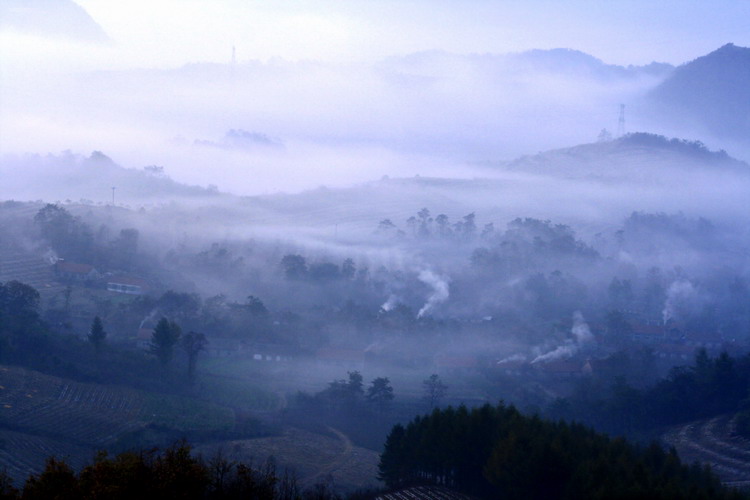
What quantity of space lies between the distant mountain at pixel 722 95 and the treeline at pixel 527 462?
8160cm

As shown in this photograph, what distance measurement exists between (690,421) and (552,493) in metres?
10.4

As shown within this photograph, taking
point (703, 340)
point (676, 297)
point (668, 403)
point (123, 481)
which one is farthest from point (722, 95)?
point (123, 481)

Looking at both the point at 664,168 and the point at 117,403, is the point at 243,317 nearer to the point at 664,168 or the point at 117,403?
the point at 117,403

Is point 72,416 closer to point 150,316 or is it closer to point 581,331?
point 150,316

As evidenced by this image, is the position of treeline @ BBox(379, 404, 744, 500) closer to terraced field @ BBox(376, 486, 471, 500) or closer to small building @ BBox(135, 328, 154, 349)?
terraced field @ BBox(376, 486, 471, 500)

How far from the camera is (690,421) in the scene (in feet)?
71.4

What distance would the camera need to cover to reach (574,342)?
30406 millimetres

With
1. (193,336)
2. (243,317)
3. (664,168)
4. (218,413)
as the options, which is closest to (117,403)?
(218,413)

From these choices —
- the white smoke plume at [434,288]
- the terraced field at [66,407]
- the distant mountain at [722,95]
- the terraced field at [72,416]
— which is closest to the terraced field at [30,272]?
the terraced field at [66,407]

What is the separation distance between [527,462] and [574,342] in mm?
18111

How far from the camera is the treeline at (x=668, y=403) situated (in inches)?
868

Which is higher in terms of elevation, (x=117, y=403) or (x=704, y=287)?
(x=704, y=287)

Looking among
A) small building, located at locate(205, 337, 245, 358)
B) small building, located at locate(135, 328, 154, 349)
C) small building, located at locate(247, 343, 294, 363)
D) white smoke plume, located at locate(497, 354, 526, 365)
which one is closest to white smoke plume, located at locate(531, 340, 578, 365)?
A: white smoke plume, located at locate(497, 354, 526, 365)

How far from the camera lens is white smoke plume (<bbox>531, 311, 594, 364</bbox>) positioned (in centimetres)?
2867
